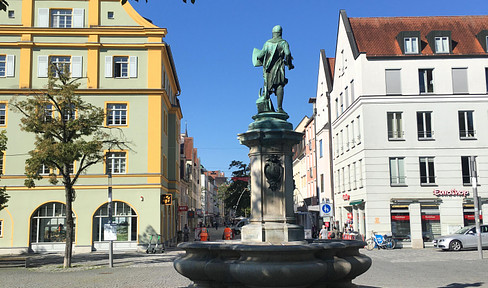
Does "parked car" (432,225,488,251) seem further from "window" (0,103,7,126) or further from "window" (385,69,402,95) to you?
"window" (0,103,7,126)

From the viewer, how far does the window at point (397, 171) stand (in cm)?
3391

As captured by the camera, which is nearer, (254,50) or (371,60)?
(254,50)

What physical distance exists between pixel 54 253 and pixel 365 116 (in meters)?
22.3

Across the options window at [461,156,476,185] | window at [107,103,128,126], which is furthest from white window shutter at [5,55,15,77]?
window at [461,156,476,185]

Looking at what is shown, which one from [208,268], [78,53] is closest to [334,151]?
[78,53]

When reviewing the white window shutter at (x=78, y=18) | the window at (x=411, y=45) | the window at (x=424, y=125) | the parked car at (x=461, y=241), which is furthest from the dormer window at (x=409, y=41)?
the white window shutter at (x=78, y=18)

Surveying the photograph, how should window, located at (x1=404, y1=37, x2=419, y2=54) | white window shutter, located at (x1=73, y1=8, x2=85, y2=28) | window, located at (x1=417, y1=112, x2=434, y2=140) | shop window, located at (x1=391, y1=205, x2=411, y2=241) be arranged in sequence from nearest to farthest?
white window shutter, located at (x1=73, y1=8, x2=85, y2=28), shop window, located at (x1=391, y1=205, x2=411, y2=241), window, located at (x1=417, y1=112, x2=434, y2=140), window, located at (x1=404, y1=37, x2=419, y2=54)

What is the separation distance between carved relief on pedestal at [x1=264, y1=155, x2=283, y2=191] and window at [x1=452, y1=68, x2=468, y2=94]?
26.8 meters

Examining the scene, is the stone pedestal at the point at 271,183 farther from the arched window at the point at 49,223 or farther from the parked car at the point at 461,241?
the arched window at the point at 49,223

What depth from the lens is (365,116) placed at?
34469mm

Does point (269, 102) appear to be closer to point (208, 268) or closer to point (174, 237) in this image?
point (208, 268)

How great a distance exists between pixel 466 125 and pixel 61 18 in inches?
1119

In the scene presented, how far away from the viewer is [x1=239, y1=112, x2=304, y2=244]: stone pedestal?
1134cm

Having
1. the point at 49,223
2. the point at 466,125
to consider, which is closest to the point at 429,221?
the point at 466,125
